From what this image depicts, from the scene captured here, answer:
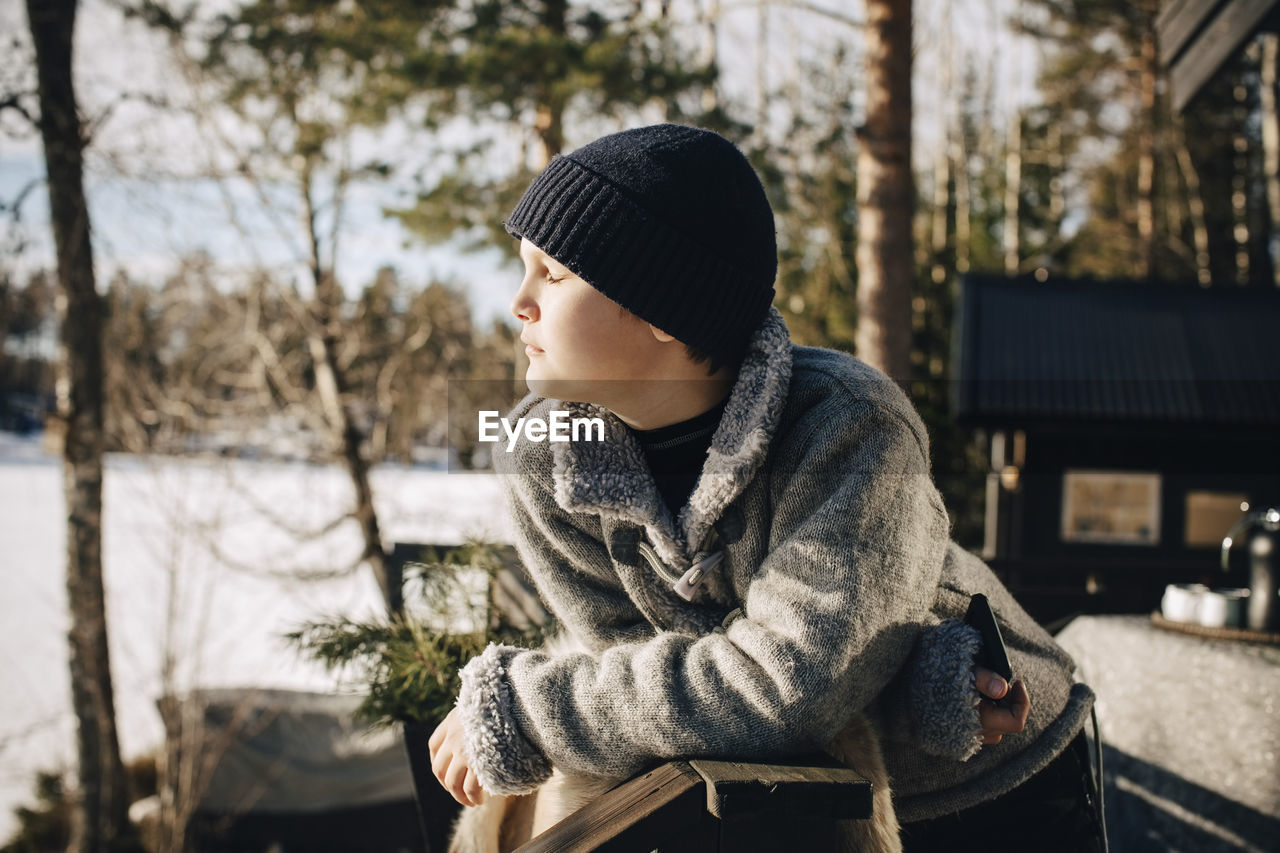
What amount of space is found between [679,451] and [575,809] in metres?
0.51

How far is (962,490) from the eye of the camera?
10391 millimetres

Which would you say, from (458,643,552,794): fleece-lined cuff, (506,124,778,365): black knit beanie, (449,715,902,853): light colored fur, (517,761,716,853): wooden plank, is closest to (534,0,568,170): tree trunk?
(506,124,778,365): black knit beanie

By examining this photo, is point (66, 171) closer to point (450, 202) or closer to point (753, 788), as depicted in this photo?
point (450, 202)

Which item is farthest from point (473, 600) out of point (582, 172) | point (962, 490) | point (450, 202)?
→ point (962, 490)

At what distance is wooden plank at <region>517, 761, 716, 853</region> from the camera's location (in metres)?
0.93

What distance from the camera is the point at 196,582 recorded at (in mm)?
7027

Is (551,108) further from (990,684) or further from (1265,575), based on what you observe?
(990,684)

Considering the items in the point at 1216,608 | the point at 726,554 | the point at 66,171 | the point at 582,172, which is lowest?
the point at 1216,608

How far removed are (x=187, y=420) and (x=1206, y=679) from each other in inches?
223

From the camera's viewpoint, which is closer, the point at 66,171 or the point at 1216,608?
the point at 1216,608

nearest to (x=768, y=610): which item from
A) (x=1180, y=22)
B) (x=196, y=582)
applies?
(x=1180, y=22)

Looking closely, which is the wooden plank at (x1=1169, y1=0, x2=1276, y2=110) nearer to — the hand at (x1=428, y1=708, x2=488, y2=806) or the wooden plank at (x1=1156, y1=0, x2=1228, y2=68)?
the wooden plank at (x1=1156, y1=0, x2=1228, y2=68)

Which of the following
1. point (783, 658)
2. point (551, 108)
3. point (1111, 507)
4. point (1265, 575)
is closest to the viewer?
point (783, 658)

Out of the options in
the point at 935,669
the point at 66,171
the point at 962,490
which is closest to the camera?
the point at 935,669
